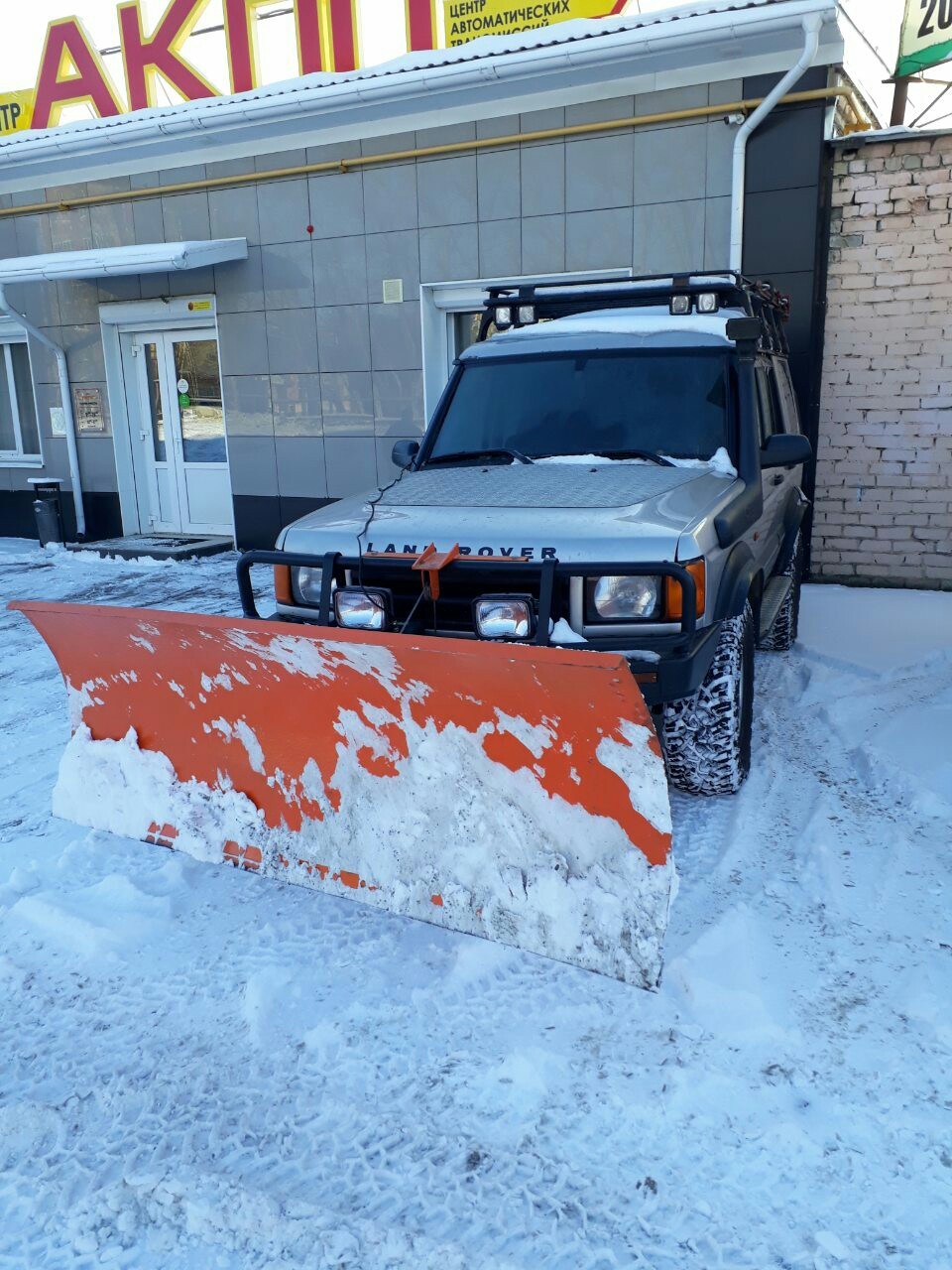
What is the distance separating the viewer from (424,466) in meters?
4.10

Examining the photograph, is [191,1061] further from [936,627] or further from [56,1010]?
[936,627]

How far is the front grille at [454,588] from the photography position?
2.90 meters

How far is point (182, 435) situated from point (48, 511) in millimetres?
1734

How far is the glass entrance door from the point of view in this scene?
959 cm

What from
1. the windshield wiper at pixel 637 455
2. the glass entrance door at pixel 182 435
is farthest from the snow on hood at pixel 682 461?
the glass entrance door at pixel 182 435

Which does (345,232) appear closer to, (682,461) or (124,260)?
(124,260)

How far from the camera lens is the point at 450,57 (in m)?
7.27

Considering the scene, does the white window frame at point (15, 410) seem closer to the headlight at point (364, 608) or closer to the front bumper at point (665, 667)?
the headlight at point (364, 608)

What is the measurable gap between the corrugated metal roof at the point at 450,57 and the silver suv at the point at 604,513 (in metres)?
3.12

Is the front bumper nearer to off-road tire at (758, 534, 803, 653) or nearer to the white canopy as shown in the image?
off-road tire at (758, 534, 803, 653)

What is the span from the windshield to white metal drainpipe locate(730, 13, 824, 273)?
2.82 metres

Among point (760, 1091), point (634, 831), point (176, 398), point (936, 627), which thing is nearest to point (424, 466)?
point (634, 831)

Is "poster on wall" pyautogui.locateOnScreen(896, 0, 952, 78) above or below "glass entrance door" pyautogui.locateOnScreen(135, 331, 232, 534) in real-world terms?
above

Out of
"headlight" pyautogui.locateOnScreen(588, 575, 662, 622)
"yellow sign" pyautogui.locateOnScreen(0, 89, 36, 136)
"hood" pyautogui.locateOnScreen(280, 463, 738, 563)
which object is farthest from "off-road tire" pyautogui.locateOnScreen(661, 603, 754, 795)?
"yellow sign" pyautogui.locateOnScreen(0, 89, 36, 136)
